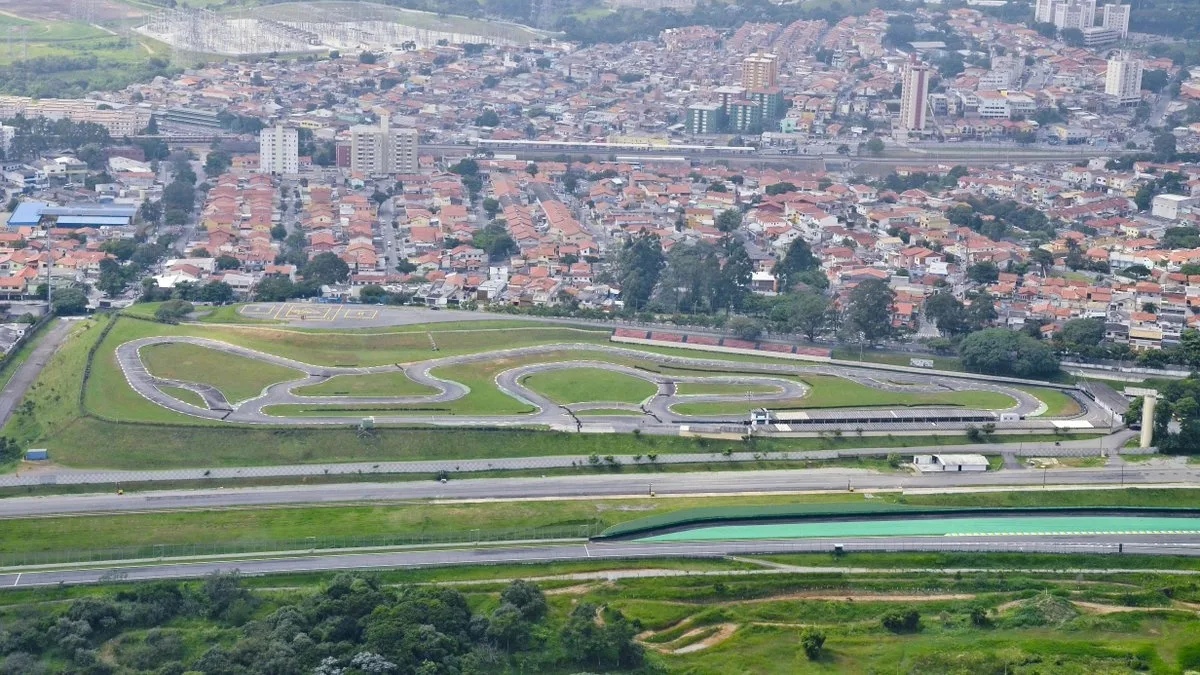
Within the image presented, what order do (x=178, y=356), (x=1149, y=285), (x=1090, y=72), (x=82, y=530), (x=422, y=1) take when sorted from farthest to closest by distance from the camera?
(x=422, y=1) → (x=1090, y=72) → (x=1149, y=285) → (x=178, y=356) → (x=82, y=530)

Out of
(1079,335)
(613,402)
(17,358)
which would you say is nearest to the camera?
(613,402)

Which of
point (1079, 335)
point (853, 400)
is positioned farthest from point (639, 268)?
point (1079, 335)

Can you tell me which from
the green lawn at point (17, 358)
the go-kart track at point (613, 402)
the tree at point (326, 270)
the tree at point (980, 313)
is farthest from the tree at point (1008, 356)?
the green lawn at point (17, 358)

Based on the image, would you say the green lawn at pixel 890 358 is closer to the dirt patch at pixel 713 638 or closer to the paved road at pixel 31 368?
the dirt patch at pixel 713 638

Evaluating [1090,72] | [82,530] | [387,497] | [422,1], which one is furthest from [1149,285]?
[422,1]

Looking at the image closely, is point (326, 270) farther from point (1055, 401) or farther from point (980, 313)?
point (1055, 401)

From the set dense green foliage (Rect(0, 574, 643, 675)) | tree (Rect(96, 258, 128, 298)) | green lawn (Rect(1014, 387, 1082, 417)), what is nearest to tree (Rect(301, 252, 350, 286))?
tree (Rect(96, 258, 128, 298))

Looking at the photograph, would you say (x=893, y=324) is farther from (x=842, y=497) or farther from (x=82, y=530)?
(x=82, y=530)
